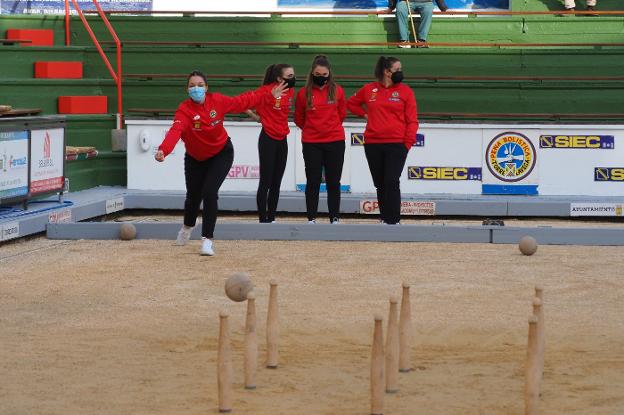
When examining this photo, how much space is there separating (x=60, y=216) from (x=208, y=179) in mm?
2976

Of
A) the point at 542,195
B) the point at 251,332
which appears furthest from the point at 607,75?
the point at 251,332

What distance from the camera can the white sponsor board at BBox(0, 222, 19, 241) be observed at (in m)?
13.8

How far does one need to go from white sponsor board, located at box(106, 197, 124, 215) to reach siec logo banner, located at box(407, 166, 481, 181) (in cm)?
392

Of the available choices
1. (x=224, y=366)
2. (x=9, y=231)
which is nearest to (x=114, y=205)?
(x=9, y=231)

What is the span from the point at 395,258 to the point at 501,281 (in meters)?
1.71

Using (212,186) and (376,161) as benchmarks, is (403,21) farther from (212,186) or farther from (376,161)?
(212,186)

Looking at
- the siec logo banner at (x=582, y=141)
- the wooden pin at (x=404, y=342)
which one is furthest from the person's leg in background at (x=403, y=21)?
the wooden pin at (x=404, y=342)

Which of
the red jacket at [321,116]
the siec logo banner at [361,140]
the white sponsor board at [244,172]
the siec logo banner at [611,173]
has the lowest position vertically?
the white sponsor board at [244,172]

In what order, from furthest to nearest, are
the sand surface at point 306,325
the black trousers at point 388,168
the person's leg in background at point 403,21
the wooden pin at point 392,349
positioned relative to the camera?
the person's leg in background at point 403,21
the black trousers at point 388,168
the sand surface at point 306,325
the wooden pin at point 392,349

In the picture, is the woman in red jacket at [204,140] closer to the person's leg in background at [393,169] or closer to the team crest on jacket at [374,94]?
the team crest on jacket at [374,94]

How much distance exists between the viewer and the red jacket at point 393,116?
46.9ft

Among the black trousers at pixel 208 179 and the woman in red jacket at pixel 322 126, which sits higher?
the woman in red jacket at pixel 322 126

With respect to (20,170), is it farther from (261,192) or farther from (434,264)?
(434,264)

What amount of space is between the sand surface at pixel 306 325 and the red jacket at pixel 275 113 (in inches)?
50.8
